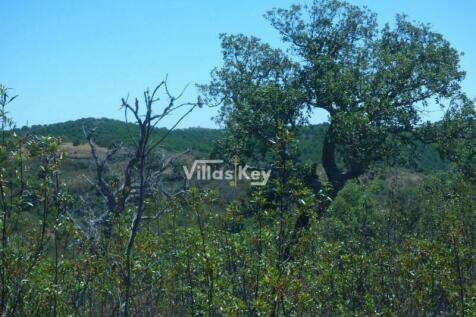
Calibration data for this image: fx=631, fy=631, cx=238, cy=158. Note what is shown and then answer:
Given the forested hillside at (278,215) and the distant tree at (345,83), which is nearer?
the forested hillside at (278,215)

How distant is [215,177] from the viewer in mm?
13664

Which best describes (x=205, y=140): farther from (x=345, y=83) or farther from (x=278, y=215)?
(x=278, y=215)

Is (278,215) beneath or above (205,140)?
beneath

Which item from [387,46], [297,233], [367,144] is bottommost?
[297,233]

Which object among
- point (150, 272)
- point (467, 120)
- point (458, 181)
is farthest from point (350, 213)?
point (150, 272)

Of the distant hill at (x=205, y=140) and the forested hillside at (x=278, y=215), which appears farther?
the distant hill at (x=205, y=140)

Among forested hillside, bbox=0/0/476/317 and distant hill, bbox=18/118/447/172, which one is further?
distant hill, bbox=18/118/447/172

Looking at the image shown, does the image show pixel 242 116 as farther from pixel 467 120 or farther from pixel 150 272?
pixel 150 272

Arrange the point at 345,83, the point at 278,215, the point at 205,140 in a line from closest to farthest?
the point at 278,215, the point at 345,83, the point at 205,140

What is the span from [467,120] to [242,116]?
173 inches

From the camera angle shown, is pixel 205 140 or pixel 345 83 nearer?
pixel 345 83

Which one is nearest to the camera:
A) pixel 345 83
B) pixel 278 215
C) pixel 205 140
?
pixel 278 215

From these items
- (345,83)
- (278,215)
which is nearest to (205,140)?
(345,83)

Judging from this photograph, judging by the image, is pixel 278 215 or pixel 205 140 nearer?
pixel 278 215
